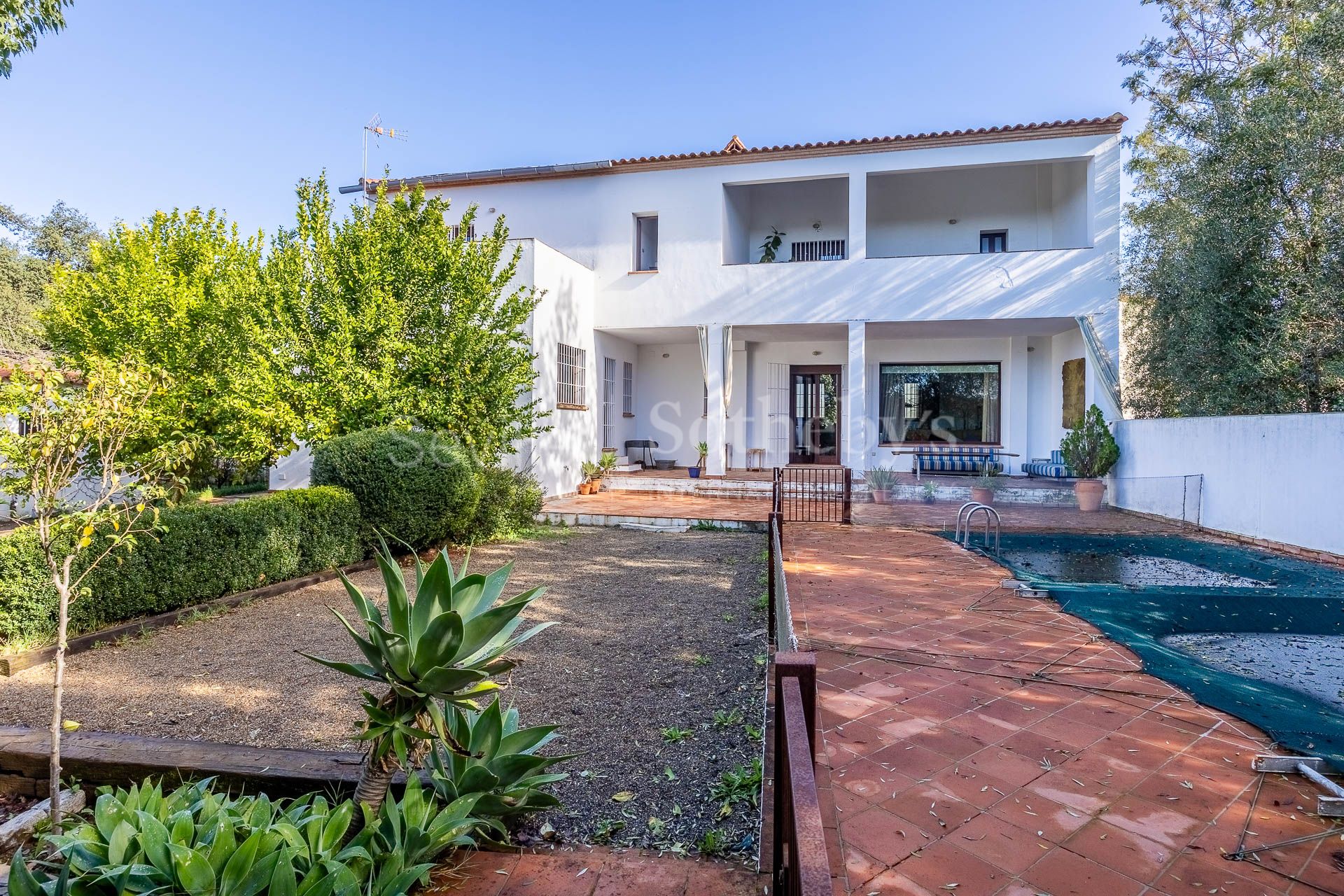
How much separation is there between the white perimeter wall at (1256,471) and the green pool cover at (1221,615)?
54 centimetres

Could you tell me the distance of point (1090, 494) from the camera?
10.9 metres

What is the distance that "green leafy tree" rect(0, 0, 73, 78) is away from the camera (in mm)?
7953

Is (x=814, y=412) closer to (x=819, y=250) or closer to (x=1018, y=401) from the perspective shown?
(x=819, y=250)

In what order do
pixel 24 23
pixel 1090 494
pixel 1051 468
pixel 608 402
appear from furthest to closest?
1. pixel 608 402
2. pixel 1051 468
3. pixel 1090 494
4. pixel 24 23

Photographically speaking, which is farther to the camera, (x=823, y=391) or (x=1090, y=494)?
(x=823, y=391)

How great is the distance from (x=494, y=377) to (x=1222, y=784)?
7.47m

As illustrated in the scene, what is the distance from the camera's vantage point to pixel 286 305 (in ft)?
26.8

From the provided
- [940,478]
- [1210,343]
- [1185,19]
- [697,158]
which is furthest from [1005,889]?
[1185,19]

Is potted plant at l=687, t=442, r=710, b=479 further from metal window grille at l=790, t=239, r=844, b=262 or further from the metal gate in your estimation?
metal window grille at l=790, t=239, r=844, b=262

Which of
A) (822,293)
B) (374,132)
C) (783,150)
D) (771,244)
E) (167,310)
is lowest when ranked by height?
(167,310)

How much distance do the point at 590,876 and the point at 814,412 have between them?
560 inches

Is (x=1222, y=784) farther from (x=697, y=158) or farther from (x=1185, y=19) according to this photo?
(x=1185, y=19)

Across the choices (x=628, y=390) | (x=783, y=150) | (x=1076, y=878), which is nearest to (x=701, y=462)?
(x=628, y=390)

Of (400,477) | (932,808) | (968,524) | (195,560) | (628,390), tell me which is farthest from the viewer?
(628,390)
